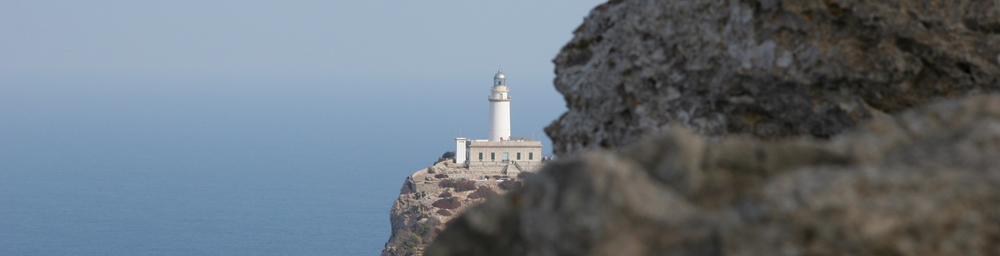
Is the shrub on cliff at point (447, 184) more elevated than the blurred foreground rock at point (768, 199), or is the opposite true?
the blurred foreground rock at point (768, 199)

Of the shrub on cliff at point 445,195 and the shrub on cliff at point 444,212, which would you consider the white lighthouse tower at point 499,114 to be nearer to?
the shrub on cliff at point 445,195

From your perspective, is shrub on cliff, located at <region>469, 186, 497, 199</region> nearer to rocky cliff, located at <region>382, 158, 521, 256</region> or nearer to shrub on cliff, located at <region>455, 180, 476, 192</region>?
rocky cliff, located at <region>382, 158, 521, 256</region>

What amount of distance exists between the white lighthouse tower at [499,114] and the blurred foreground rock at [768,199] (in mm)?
85543

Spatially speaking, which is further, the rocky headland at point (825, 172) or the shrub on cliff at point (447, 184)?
the shrub on cliff at point (447, 184)

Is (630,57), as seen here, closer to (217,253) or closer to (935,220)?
(935,220)

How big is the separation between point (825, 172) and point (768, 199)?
0.69 ft

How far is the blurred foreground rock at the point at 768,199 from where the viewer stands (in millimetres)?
2244

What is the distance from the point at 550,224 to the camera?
2.50 metres

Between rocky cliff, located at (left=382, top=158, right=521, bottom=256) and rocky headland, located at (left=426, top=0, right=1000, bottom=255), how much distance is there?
39.7 meters

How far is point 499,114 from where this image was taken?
89625mm

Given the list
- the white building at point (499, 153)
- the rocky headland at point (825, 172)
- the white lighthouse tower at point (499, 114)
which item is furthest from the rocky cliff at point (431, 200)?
the rocky headland at point (825, 172)

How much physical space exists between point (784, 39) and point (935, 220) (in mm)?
2600

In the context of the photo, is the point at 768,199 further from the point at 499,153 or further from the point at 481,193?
the point at 499,153

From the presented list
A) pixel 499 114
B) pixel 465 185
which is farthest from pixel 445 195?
pixel 499 114
